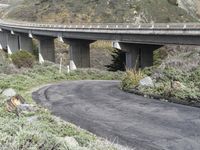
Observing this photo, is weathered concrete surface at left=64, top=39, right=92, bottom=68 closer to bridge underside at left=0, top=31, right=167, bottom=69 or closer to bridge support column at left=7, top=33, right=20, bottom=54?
bridge underside at left=0, top=31, right=167, bottom=69

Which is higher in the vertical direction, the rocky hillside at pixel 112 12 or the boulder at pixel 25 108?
the rocky hillside at pixel 112 12

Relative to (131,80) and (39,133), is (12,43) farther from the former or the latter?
(39,133)

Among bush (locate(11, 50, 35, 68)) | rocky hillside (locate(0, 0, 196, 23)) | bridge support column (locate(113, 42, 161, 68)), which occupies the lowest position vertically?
bush (locate(11, 50, 35, 68))

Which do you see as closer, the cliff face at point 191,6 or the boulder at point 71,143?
the boulder at point 71,143

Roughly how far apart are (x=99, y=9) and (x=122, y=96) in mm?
92583

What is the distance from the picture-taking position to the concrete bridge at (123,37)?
134 feet

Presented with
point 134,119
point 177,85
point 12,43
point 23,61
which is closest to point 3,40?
point 12,43

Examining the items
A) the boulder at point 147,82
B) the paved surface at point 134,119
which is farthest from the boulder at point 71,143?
the boulder at point 147,82

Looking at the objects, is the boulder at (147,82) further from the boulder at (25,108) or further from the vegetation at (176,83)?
the boulder at (25,108)

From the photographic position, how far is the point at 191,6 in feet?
416

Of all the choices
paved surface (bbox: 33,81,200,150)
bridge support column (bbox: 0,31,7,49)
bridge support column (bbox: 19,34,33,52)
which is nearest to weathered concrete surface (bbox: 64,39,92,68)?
bridge support column (bbox: 19,34,33,52)

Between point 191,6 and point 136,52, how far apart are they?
81855 millimetres

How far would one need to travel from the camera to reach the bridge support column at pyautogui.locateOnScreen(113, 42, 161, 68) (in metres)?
51.7

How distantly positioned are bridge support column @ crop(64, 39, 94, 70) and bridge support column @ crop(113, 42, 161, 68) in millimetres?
15722
